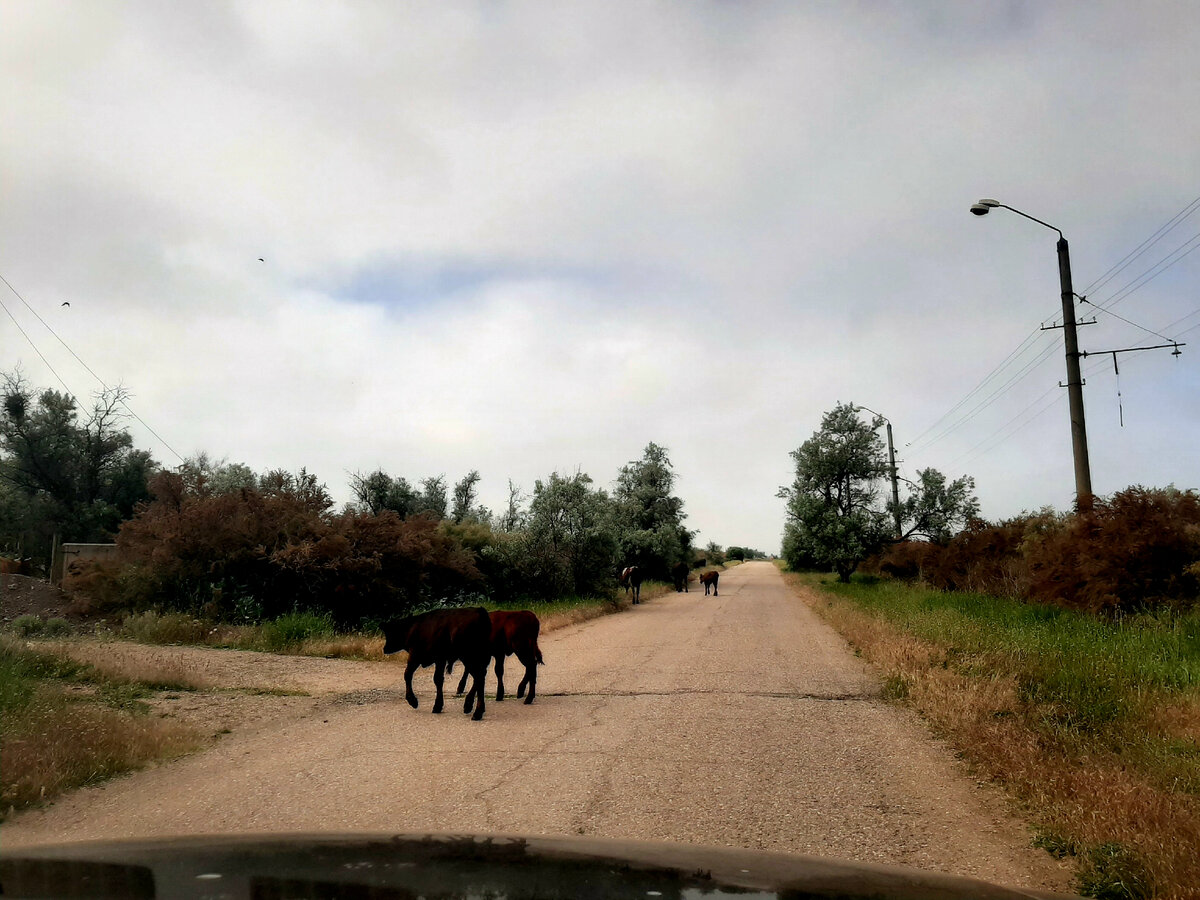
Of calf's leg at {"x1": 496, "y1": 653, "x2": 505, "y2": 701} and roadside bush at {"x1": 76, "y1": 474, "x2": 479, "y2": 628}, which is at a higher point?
roadside bush at {"x1": 76, "y1": 474, "x2": 479, "y2": 628}

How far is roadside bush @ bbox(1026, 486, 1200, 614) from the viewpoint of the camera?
45.0 ft

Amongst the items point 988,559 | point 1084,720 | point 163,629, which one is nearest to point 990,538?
point 988,559

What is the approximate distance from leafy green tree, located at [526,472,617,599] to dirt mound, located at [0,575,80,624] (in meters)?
14.2

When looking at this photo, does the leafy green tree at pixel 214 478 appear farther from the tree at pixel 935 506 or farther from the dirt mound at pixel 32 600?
the tree at pixel 935 506

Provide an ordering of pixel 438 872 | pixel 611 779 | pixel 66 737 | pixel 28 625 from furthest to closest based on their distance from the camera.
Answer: pixel 28 625 → pixel 66 737 → pixel 611 779 → pixel 438 872

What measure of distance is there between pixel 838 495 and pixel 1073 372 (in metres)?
23.9

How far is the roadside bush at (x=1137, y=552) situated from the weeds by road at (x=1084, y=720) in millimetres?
820

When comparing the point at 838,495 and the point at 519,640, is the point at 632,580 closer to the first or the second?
the point at 838,495

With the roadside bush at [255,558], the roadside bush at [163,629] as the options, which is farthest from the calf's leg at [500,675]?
the roadside bush at [255,558]

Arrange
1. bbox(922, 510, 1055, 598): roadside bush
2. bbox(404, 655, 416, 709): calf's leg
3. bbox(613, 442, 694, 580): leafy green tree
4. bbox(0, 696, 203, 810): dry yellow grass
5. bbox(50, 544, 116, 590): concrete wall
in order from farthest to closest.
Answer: bbox(613, 442, 694, 580): leafy green tree
bbox(922, 510, 1055, 598): roadside bush
bbox(50, 544, 116, 590): concrete wall
bbox(404, 655, 416, 709): calf's leg
bbox(0, 696, 203, 810): dry yellow grass

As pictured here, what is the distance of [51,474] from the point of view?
3622 cm

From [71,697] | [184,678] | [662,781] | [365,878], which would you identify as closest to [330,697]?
[184,678]

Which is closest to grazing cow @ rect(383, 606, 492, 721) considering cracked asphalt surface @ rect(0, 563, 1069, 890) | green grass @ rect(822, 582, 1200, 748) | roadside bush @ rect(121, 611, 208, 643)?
cracked asphalt surface @ rect(0, 563, 1069, 890)

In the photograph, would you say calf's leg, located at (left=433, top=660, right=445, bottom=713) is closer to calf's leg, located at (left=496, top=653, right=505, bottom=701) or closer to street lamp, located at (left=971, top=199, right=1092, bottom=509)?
calf's leg, located at (left=496, top=653, right=505, bottom=701)
